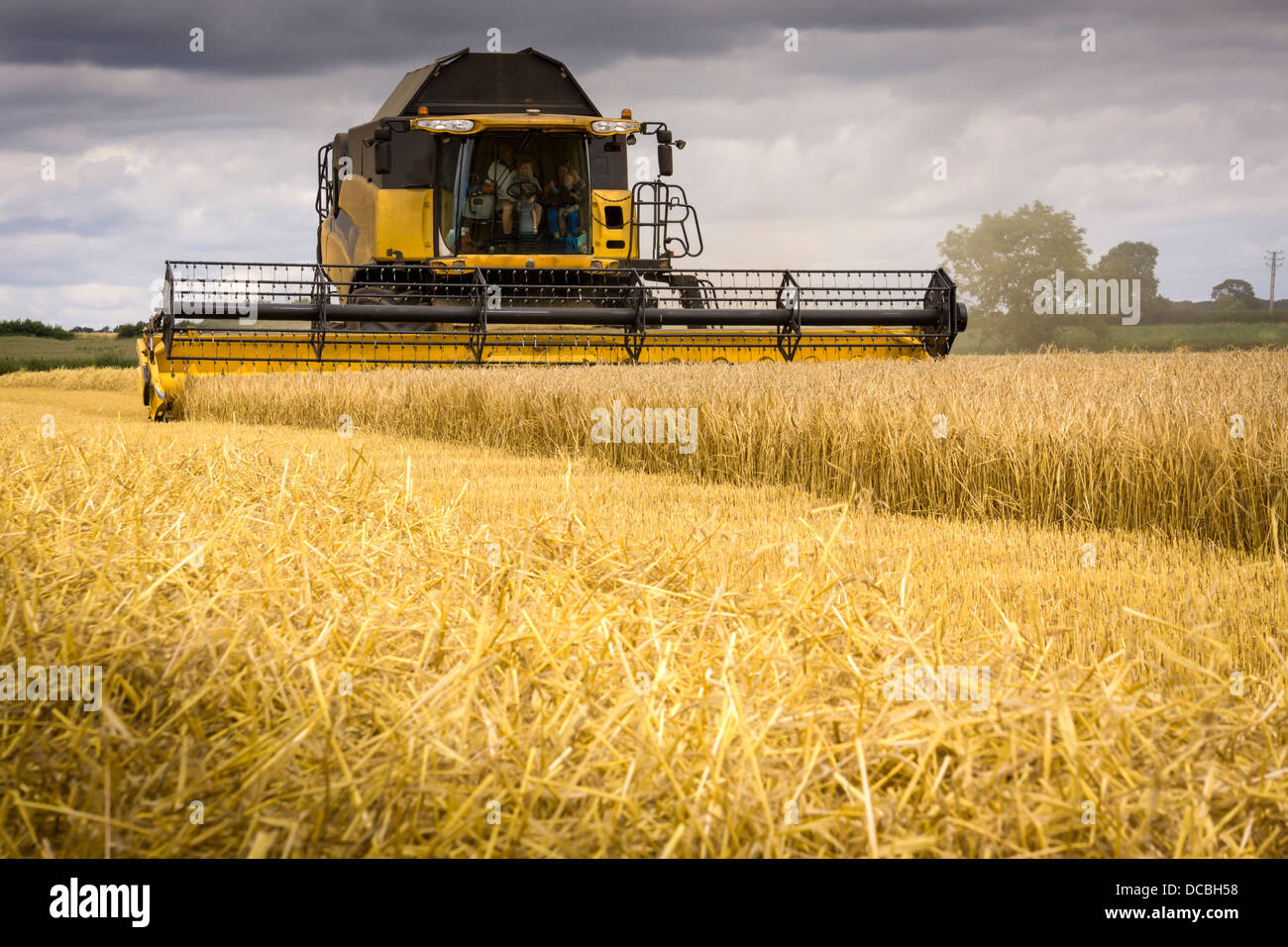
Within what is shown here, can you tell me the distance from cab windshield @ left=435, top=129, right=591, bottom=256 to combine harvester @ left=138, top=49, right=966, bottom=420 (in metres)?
0.02

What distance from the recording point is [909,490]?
6.26 metres

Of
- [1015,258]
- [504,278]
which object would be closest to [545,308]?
[504,278]

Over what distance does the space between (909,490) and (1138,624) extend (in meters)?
2.55

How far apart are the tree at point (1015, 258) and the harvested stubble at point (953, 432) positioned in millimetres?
47231

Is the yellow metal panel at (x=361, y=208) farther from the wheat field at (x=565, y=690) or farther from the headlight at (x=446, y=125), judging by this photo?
the wheat field at (x=565, y=690)

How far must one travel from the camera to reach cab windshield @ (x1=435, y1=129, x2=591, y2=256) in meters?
13.3

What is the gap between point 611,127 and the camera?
13.3 meters

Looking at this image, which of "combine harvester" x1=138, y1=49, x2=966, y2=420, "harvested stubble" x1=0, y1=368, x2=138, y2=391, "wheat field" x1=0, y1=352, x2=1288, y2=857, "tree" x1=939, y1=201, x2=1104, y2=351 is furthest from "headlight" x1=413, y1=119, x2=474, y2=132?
"tree" x1=939, y1=201, x2=1104, y2=351

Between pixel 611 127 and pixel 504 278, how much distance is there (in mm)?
2122

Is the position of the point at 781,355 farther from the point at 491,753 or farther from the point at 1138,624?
the point at 491,753

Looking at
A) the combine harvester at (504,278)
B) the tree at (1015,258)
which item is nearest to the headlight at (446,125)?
the combine harvester at (504,278)

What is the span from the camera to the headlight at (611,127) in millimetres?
13266

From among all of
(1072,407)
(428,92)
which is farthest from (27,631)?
(428,92)

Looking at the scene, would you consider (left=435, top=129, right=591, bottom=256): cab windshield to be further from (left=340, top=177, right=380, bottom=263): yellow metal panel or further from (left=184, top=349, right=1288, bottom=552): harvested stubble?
(left=184, top=349, right=1288, bottom=552): harvested stubble
